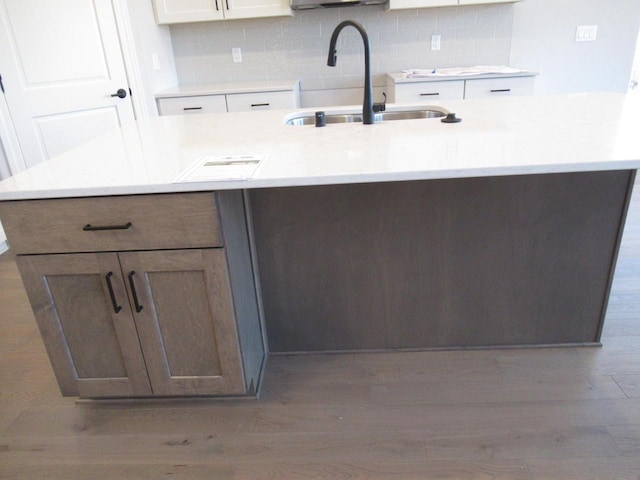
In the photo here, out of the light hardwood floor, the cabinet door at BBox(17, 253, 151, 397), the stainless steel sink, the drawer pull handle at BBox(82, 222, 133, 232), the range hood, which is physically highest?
the range hood

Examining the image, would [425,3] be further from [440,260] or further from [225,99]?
[440,260]

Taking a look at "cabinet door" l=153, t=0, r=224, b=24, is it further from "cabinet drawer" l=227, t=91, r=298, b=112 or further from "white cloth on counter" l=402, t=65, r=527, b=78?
"white cloth on counter" l=402, t=65, r=527, b=78

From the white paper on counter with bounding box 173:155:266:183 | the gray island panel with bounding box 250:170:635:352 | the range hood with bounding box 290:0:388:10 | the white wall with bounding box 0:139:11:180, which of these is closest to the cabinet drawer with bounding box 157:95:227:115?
the range hood with bounding box 290:0:388:10

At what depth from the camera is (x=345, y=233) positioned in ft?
5.48

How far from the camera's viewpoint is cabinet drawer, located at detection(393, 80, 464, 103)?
335 cm

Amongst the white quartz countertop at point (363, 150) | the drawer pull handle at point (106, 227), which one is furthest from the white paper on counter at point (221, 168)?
the drawer pull handle at point (106, 227)

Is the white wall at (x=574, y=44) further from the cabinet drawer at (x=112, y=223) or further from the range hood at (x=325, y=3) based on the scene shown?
the cabinet drawer at (x=112, y=223)

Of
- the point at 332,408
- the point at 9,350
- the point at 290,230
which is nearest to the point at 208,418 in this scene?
the point at 332,408

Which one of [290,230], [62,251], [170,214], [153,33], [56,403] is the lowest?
[56,403]

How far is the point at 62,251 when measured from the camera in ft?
4.35

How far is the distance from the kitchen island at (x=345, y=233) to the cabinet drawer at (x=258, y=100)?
153 cm

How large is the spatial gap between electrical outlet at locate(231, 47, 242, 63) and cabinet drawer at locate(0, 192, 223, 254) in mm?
3028

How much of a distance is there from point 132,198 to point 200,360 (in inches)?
22.2

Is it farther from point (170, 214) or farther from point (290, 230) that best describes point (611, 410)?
point (170, 214)
